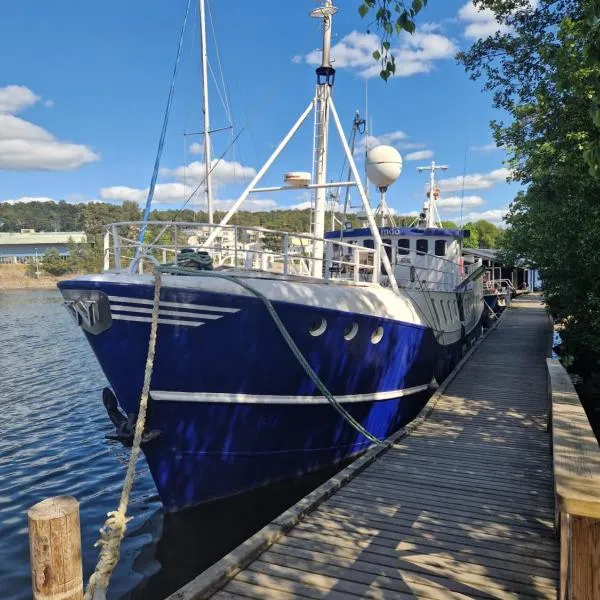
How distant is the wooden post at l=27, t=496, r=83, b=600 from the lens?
104 inches

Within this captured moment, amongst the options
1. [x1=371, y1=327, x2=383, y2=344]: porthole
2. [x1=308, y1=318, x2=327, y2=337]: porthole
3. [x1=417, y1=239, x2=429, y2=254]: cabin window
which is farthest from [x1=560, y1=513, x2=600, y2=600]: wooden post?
[x1=417, y1=239, x2=429, y2=254]: cabin window

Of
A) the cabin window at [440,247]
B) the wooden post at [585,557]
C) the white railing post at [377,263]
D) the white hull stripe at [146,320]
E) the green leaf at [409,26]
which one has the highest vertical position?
→ the green leaf at [409,26]

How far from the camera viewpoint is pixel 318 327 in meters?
7.84

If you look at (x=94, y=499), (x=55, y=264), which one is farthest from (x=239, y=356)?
(x=55, y=264)

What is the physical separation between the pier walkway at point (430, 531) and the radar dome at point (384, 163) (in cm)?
705

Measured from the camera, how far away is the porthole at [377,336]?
347 inches

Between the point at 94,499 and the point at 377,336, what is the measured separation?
522cm

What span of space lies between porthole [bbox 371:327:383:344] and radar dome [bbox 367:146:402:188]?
6.36 m

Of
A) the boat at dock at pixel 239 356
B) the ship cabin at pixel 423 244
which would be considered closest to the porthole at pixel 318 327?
the boat at dock at pixel 239 356

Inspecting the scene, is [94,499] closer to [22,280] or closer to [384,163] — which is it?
[384,163]

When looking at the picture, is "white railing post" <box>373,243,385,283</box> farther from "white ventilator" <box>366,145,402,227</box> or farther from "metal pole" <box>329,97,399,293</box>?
"white ventilator" <box>366,145,402,227</box>

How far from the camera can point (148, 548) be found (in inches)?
291

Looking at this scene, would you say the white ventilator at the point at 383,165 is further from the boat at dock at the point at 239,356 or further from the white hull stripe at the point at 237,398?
the white hull stripe at the point at 237,398

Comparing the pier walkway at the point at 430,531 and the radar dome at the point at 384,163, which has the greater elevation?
the radar dome at the point at 384,163
